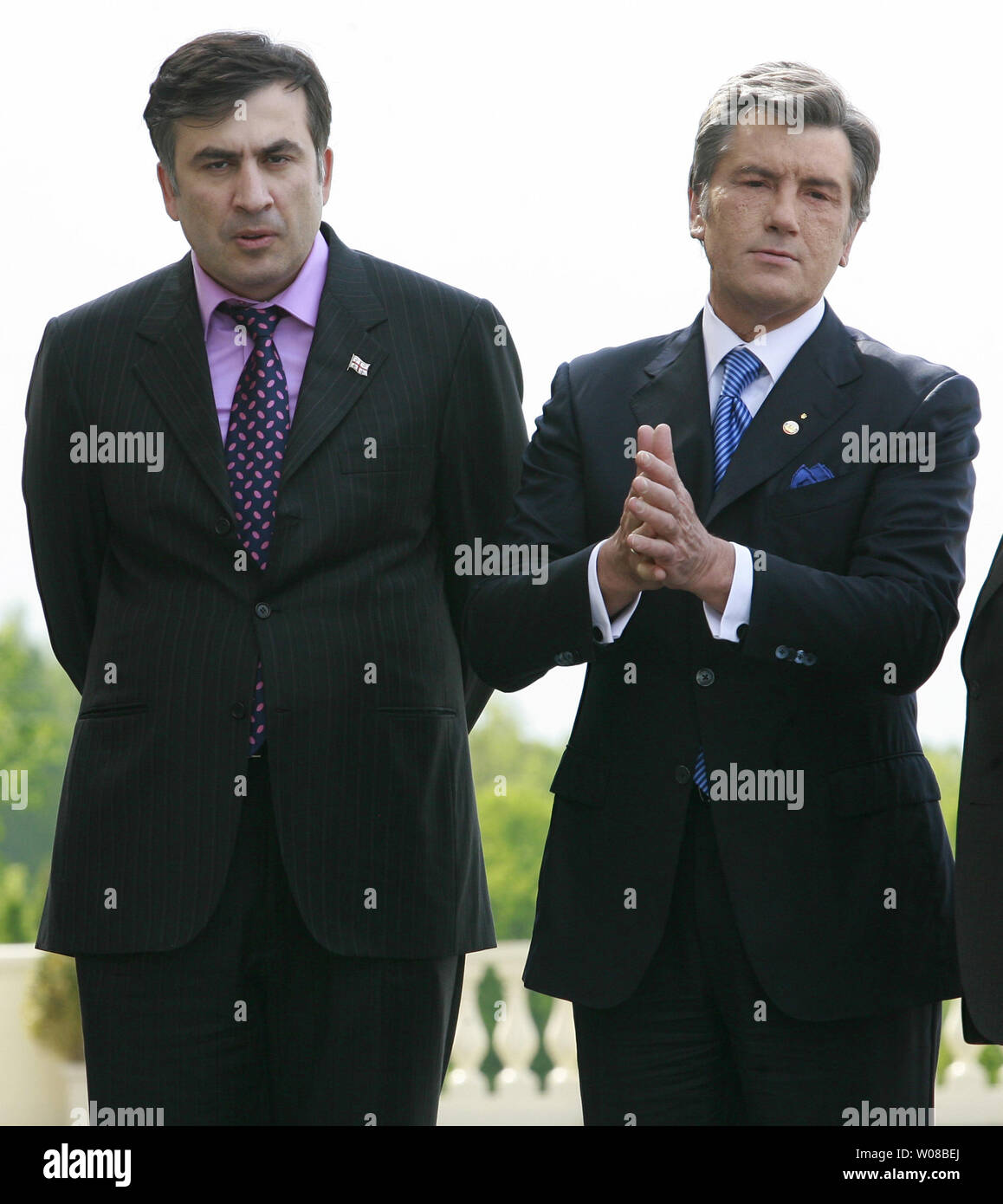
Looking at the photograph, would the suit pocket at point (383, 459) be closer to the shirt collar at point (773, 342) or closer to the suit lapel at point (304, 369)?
the suit lapel at point (304, 369)

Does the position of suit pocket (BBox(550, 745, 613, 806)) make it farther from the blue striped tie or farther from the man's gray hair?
the man's gray hair

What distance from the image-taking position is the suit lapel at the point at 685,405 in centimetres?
270

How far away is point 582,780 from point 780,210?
0.92 m

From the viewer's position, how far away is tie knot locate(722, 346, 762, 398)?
2750 millimetres

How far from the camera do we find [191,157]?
2.90 metres

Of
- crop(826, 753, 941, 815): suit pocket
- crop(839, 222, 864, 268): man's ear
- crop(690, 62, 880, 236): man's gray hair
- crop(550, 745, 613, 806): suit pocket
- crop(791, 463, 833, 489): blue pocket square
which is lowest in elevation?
crop(826, 753, 941, 815): suit pocket

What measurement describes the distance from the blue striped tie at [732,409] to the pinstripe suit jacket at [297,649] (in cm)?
47

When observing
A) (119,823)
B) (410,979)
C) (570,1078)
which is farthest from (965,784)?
(570,1078)

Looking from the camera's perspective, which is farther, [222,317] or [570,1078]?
[570,1078]

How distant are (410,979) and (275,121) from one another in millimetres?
1440

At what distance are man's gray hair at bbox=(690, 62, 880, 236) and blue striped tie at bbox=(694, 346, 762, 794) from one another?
0.24 m

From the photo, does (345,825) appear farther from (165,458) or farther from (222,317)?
(222,317)

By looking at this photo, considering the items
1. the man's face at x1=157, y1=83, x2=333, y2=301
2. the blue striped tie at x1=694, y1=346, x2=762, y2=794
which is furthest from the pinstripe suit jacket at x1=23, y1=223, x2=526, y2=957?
the blue striped tie at x1=694, y1=346, x2=762, y2=794
